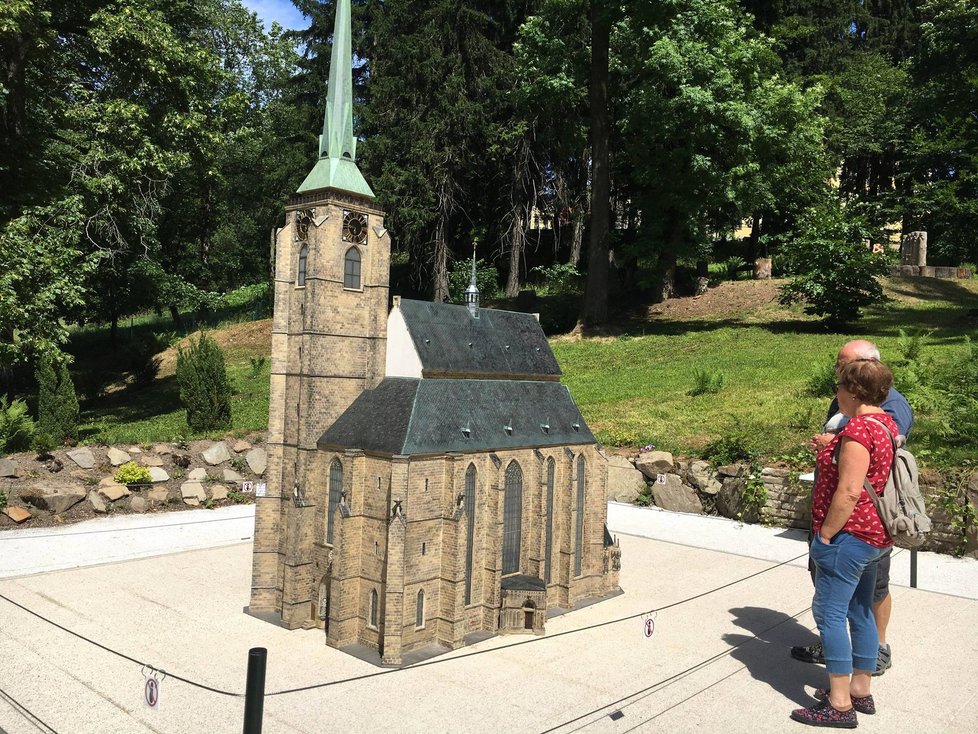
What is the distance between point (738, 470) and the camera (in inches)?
900

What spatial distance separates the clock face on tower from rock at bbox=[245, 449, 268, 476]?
12798 millimetres

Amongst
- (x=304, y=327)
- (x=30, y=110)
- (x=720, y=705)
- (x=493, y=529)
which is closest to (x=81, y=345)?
(x=30, y=110)

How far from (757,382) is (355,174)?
19.6 meters

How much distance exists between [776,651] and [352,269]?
11296 mm

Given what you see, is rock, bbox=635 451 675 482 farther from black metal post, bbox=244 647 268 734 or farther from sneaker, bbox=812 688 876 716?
black metal post, bbox=244 647 268 734

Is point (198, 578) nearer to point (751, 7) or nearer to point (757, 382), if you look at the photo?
point (757, 382)

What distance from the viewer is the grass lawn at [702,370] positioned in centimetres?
2505

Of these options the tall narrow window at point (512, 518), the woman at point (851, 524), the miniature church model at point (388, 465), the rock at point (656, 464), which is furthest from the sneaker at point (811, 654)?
the rock at point (656, 464)

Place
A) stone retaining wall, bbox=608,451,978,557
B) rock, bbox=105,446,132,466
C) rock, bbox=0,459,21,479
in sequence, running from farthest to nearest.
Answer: rock, bbox=105,446,132,466, rock, bbox=0,459,21,479, stone retaining wall, bbox=608,451,978,557

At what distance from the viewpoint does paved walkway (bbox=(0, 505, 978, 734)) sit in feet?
34.6

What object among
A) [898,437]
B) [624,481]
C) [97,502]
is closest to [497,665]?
[898,437]

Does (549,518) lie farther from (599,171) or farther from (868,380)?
(599,171)

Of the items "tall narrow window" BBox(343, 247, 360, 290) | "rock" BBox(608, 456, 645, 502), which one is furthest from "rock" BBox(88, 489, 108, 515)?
"rock" BBox(608, 456, 645, 502)

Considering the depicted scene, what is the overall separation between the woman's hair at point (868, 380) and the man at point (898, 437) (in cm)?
29
